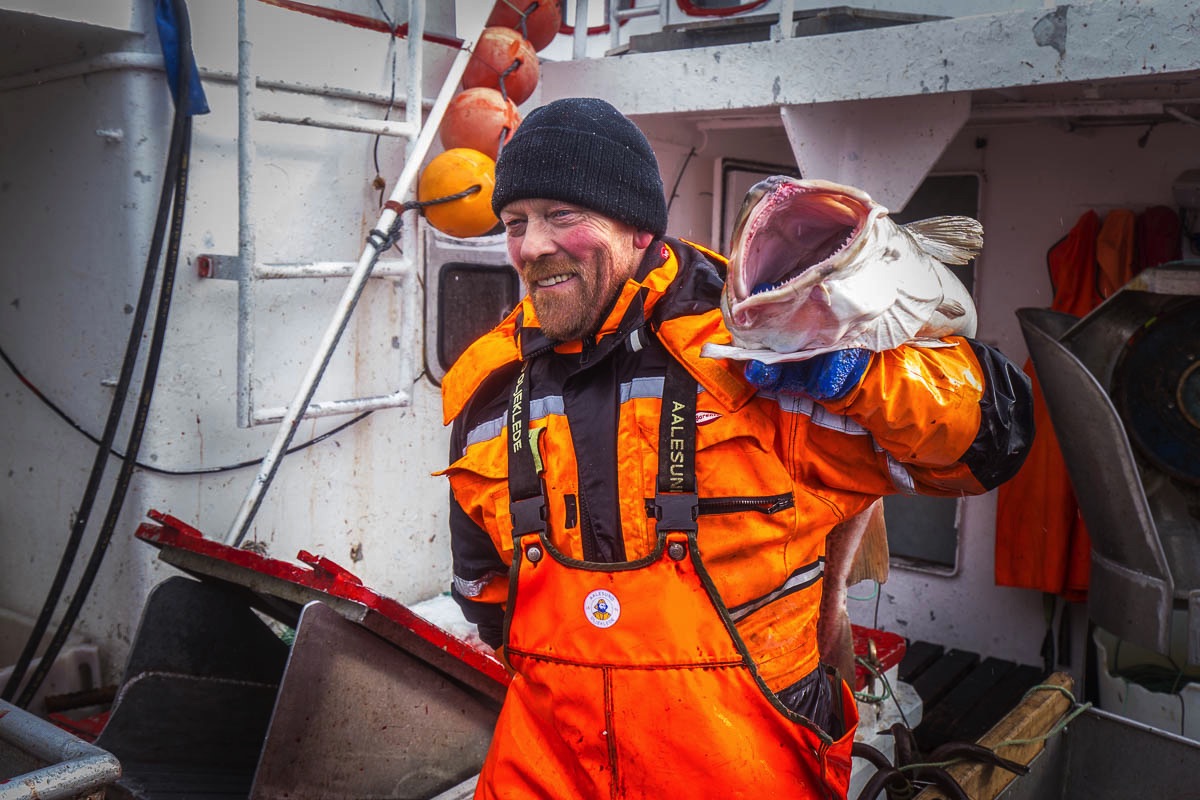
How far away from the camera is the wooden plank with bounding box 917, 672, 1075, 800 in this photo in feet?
8.94

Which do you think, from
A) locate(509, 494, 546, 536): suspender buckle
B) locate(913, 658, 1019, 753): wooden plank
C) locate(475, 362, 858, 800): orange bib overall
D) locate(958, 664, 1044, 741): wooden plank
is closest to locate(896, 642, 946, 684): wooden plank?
locate(913, 658, 1019, 753): wooden plank

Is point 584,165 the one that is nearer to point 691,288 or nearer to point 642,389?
point 691,288

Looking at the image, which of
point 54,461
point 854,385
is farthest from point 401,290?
point 854,385

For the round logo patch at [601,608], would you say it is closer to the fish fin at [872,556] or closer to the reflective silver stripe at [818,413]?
the reflective silver stripe at [818,413]

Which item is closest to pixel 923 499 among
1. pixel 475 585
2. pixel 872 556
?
pixel 872 556

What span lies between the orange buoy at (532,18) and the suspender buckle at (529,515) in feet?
11.1

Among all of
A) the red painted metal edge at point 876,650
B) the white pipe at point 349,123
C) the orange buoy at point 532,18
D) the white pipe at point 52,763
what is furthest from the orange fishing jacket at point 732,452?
the orange buoy at point 532,18

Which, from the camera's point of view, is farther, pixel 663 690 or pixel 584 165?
pixel 584 165

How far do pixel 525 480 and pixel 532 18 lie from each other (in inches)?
136

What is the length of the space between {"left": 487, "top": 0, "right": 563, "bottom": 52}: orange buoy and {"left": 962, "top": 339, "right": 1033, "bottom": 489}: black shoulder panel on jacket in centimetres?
353

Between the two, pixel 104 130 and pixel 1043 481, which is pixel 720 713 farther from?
pixel 1043 481

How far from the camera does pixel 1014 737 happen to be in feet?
9.80

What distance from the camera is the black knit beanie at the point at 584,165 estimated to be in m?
2.12

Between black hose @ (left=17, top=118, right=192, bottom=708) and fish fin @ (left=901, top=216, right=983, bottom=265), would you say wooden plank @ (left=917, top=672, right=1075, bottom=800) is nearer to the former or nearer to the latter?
fish fin @ (left=901, top=216, right=983, bottom=265)
